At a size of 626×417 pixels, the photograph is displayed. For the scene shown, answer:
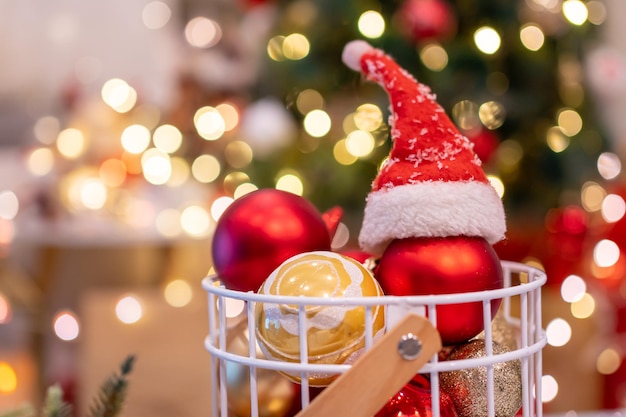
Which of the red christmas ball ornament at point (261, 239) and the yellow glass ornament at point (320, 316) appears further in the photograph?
the red christmas ball ornament at point (261, 239)

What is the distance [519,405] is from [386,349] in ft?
0.52

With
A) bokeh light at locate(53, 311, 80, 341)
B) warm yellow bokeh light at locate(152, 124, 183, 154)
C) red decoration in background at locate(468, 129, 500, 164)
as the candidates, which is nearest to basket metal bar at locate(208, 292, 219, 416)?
red decoration in background at locate(468, 129, 500, 164)

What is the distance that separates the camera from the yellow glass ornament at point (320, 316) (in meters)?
0.47

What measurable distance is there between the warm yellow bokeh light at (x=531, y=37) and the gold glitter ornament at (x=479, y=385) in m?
1.45

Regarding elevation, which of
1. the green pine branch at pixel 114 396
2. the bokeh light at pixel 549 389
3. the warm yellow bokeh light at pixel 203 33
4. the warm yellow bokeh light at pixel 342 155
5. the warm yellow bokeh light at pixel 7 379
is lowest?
the bokeh light at pixel 549 389

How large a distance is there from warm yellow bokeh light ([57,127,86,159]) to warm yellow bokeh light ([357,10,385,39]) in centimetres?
91

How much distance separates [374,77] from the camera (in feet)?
1.89

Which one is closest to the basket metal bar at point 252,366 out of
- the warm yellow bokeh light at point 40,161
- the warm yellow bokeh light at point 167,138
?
the warm yellow bokeh light at point 40,161

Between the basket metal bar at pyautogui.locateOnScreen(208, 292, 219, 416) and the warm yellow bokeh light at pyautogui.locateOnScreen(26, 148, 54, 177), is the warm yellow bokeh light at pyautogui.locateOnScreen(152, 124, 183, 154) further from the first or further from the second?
the basket metal bar at pyautogui.locateOnScreen(208, 292, 219, 416)

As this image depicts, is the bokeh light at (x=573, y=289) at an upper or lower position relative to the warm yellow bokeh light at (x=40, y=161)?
lower

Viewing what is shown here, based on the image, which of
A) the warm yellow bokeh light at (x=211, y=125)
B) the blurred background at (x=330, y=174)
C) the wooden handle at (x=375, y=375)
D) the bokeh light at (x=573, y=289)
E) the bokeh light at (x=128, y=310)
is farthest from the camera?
the warm yellow bokeh light at (x=211, y=125)

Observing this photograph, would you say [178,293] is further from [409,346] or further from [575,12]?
[409,346]

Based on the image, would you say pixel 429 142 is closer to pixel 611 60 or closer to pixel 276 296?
pixel 276 296

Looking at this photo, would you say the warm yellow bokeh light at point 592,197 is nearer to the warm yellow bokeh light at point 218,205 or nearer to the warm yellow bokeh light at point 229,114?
the warm yellow bokeh light at point 218,205
